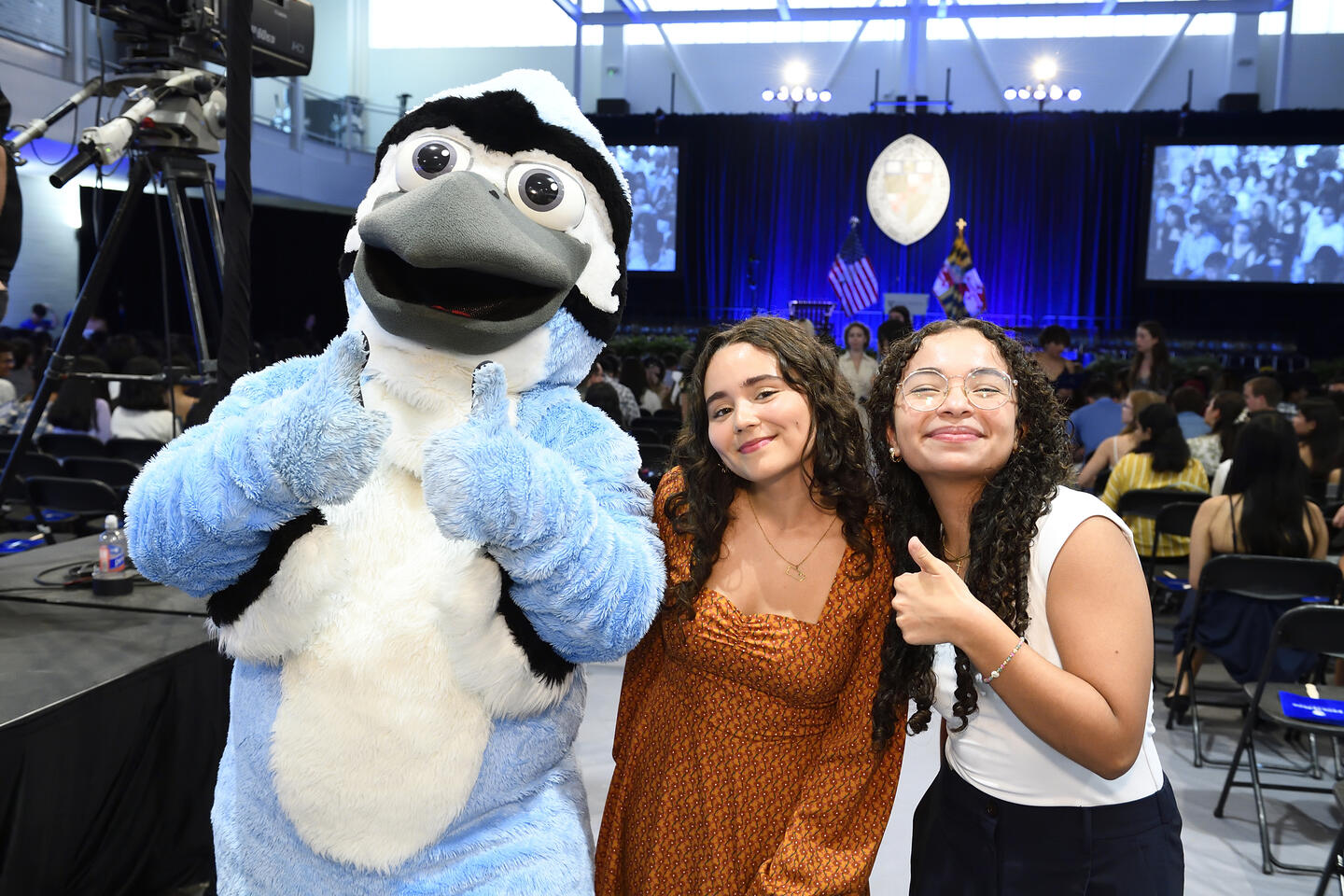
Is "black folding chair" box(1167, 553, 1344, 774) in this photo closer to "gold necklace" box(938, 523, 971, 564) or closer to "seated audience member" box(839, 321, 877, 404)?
"gold necklace" box(938, 523, 971, 564)

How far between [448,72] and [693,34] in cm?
378

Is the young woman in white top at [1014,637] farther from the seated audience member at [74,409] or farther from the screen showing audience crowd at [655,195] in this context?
the screen showing audience crowd at [655,195]

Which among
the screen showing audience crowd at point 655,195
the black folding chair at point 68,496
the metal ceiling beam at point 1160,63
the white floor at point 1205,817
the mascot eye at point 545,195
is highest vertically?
the metal ceiling beam at point 1160,63

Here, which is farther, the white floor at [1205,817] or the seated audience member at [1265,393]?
the seated audience member at [1265,393]

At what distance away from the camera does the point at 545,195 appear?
4.89ft

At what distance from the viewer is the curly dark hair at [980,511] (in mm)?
1435

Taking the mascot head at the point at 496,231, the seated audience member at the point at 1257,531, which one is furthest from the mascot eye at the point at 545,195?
the seated audience member at the point at 1257,531

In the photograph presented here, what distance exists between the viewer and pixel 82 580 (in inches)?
102

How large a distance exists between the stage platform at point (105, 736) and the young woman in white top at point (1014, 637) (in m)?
1.49

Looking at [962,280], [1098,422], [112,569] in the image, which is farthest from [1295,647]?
[962,280]

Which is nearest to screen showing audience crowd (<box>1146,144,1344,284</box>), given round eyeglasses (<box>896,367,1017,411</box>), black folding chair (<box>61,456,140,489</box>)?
black folding chair (<box>61,456,140,489</box>)

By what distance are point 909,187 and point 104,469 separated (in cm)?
635

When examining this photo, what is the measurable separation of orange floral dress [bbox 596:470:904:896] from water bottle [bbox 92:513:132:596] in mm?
1559

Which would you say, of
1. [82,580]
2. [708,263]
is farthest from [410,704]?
[708,263]
